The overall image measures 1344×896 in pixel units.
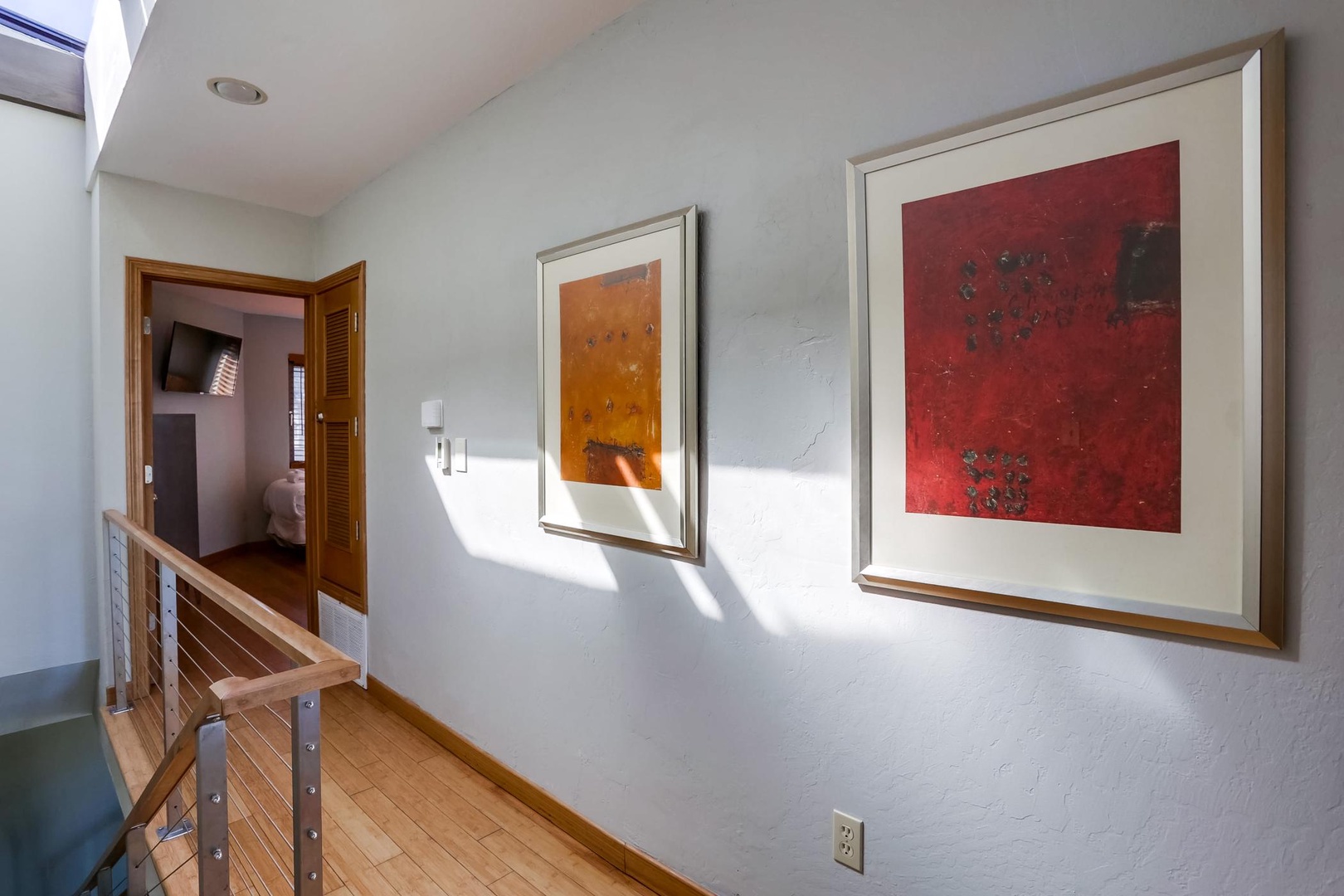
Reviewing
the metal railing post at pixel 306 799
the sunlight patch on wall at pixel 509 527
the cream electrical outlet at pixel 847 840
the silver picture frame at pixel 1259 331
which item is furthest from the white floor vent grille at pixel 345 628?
the silver picture frame at pixel 1259 331

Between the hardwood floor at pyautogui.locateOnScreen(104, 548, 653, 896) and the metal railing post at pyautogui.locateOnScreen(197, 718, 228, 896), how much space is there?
36 cm

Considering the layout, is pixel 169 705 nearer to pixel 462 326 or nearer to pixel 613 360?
pixel 462 326

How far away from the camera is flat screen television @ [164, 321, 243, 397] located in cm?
532

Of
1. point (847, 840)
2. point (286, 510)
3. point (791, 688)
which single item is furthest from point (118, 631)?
point (286, 510)

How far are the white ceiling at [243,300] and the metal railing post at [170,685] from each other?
3.36 metres

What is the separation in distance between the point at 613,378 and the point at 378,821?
1.65 metres

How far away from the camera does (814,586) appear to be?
1.50 metres

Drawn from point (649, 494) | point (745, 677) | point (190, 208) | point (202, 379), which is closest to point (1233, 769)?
point (745, 677)

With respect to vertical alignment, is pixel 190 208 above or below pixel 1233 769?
above

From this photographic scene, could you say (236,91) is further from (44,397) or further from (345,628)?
(345,628)

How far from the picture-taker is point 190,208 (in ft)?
10.4

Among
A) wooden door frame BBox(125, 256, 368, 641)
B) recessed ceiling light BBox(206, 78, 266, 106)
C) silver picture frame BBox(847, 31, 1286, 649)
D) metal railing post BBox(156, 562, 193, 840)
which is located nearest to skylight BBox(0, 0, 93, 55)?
wooden door frame BBox(125, 256, 368, 641)

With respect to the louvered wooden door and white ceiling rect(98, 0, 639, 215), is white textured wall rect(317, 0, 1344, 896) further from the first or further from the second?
the louvered wooden door

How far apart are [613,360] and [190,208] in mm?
2636
